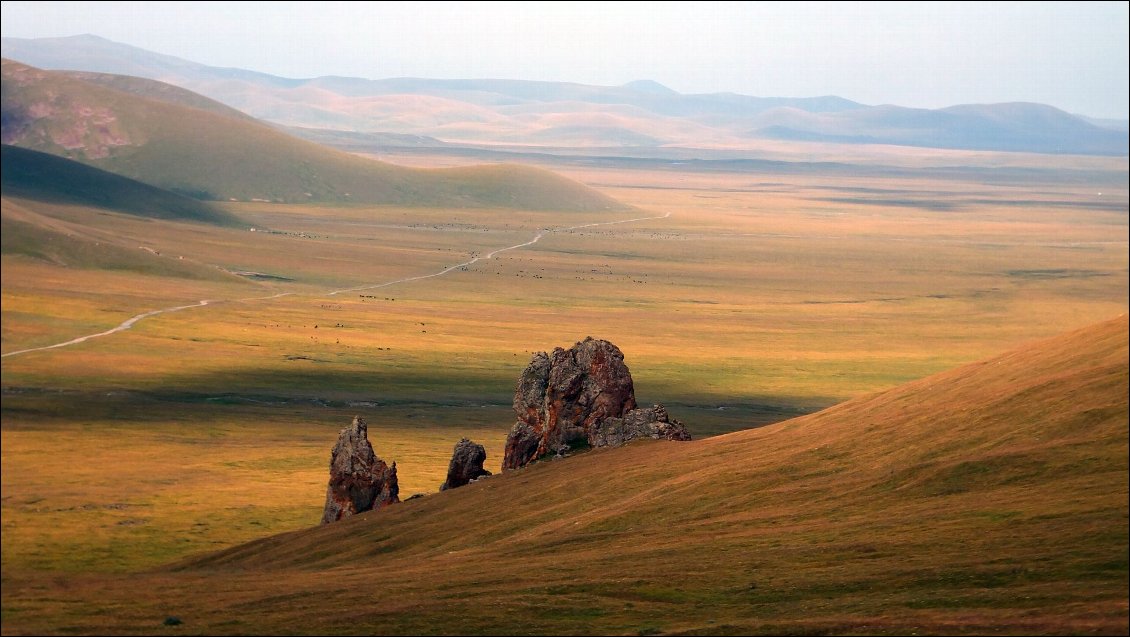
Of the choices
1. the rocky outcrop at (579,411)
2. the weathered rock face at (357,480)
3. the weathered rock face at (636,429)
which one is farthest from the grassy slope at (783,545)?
the rocky outcrop at (579,411)

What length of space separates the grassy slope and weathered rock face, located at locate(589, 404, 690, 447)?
11.2 m

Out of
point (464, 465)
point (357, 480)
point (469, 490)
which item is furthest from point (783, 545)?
point (357, 480)

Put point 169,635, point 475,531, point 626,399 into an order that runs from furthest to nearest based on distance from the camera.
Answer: point 626,399 → point 475,531 → point 169,635

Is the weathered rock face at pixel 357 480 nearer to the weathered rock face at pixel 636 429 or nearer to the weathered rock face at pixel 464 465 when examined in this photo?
the weathered rock face at pixel 464 465

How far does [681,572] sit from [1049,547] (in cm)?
1269

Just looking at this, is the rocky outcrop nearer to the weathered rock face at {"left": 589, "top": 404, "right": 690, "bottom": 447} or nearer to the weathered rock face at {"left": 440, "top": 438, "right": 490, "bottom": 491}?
the weathered rock face at {"left": 589, "top": 404, "right": 690, "bottom": 447}

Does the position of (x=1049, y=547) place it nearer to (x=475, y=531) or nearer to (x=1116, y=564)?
(x=1116, y=564)

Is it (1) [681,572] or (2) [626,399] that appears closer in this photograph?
(1) [681,572]

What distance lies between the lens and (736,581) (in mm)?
50625

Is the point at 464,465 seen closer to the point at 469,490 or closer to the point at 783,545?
the point at 469,490

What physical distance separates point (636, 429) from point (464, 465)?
35.6 feet

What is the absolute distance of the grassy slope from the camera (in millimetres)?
45500

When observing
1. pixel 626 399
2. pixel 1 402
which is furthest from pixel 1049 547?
pixel 1 402

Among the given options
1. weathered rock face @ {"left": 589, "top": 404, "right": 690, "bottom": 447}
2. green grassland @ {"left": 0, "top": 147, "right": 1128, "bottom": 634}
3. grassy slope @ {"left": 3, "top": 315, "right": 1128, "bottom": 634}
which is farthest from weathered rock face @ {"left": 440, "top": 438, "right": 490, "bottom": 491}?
grassy slope @ {"left": 3, "top": 315, "right": 1128, "bottom": 634}
